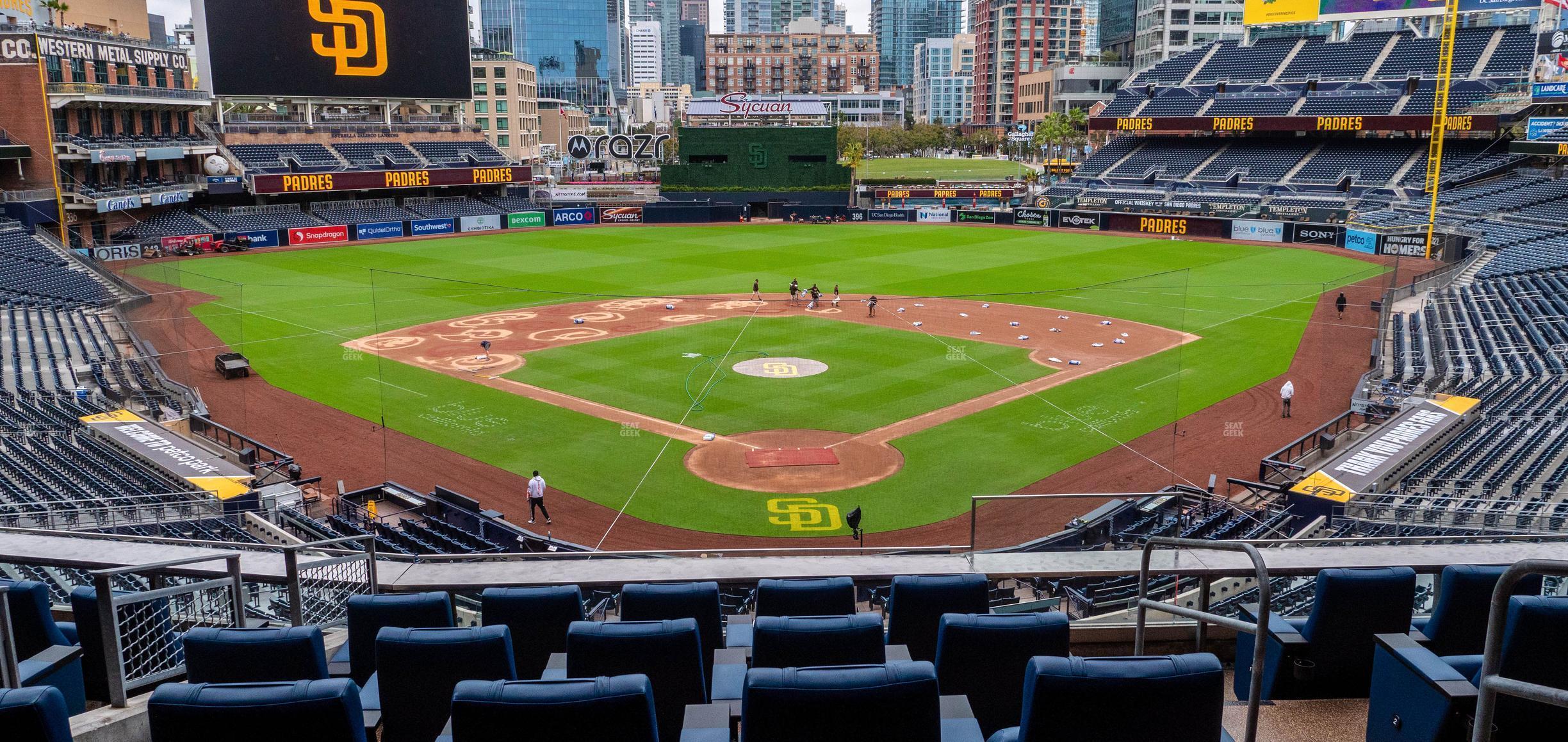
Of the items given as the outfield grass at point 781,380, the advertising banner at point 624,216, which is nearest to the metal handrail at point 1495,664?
the outfield grass at point 781,380

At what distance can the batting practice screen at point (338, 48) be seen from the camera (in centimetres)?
7131

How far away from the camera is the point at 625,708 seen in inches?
185

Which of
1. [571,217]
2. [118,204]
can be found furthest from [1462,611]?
[571,217]

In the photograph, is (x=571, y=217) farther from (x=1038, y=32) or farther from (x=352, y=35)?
(x=1038, y=32)

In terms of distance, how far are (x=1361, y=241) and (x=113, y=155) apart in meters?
70.3

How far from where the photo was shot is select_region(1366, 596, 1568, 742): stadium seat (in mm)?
5297

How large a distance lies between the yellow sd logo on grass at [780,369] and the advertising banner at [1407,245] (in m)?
37.4

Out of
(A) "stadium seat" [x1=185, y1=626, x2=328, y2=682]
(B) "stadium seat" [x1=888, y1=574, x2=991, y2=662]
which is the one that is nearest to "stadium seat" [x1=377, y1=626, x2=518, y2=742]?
(A) "stadium seat" [x1=185, y1=626, x2=328, y2=682]

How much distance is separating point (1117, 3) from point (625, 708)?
16089 centimetres

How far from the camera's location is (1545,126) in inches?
1855

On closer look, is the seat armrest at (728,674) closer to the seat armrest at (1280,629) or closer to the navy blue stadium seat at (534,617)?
the navy blue stadium seat at (534,617)

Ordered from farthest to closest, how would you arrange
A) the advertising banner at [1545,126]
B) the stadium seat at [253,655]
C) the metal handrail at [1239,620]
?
the advertising banner at [1545,126]
the stadium seat at [253,655]
the metal handrail at [1239,620]

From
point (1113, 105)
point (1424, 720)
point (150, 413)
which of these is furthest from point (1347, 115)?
point (1424, 720)

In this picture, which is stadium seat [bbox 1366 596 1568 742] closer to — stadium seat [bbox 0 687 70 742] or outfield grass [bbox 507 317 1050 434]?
stadium seat [bbox 0 687 70 742]
